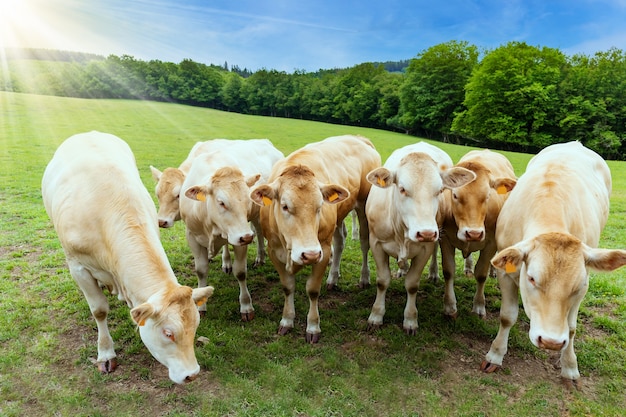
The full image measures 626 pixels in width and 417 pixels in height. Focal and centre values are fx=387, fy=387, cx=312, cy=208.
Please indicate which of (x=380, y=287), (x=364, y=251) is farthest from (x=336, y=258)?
Answer: (x=380, y=287)

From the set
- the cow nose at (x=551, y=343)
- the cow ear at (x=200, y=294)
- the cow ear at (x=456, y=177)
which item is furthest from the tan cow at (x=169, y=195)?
the cow nose at (x=551, y=343)

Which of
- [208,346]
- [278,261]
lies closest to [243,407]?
[208,346]

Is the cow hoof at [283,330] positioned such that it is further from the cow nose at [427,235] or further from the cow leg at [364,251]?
the cow nose at [427,235]

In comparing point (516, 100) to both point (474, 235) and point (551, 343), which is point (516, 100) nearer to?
point (474, 235)

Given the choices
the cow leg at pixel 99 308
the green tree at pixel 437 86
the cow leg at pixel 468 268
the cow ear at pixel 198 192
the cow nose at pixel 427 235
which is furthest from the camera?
the green tree at pixel 437 86

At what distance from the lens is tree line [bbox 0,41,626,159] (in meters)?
46.6

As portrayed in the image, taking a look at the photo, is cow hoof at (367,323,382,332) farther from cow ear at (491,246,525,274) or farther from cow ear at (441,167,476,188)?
cow ear at (491,246,525,274)

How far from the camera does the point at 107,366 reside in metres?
4.74

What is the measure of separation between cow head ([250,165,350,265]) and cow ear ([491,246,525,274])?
1.87m

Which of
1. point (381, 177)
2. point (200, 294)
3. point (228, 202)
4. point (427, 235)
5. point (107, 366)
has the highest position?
point (381, 177)

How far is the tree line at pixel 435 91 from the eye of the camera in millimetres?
46625

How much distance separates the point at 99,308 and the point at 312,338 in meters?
2.75

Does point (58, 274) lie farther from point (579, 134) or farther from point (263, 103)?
point (263, 103)

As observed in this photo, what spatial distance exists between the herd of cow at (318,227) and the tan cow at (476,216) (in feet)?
0.07
